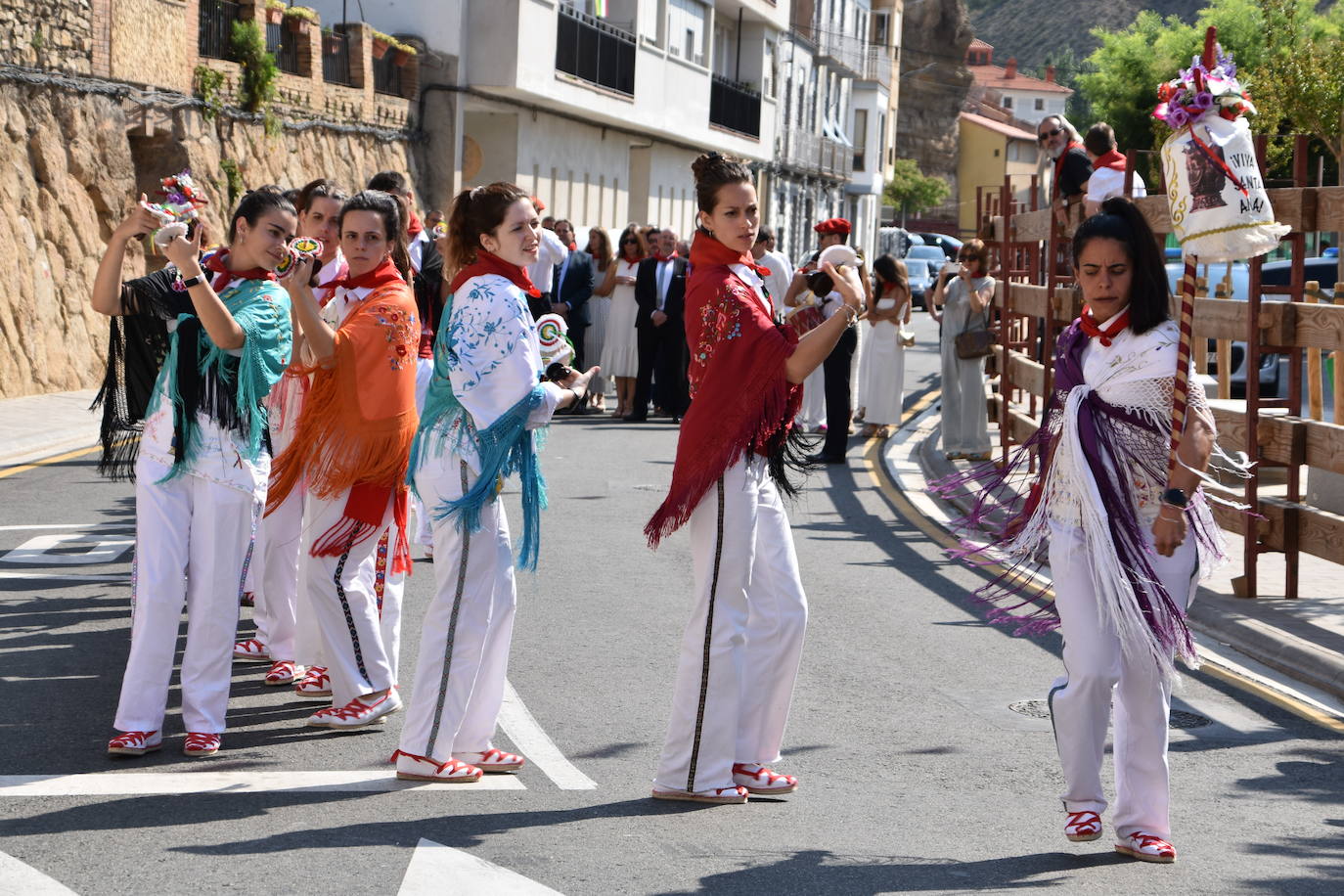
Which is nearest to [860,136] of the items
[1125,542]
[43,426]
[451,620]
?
[43,426]

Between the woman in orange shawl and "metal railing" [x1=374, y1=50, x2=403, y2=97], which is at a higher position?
"metal railing" [x1=374, y1=50, x2=403, y2=97]

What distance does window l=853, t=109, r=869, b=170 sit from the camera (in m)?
72.9

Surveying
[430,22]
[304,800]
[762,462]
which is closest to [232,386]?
[304,800]

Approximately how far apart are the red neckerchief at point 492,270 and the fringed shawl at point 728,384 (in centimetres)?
60

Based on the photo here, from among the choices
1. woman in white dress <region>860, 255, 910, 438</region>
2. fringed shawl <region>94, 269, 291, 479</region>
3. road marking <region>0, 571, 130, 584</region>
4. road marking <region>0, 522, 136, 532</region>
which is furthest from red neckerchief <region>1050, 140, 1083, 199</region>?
fringed shawl <region>94, 269, 291, 479</region>

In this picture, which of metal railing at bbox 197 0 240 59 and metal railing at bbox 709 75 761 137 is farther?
metal railing at bbox 709 75 761 137

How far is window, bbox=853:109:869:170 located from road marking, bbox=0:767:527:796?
6819 centimetres

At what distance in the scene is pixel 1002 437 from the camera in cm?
1569

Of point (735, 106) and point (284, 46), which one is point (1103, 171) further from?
point (735, 106)

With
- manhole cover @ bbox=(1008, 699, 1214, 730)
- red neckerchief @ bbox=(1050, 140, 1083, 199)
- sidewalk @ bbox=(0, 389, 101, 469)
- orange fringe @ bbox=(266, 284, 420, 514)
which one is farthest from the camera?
sidewalk @ bbox=(0, 389, 101, 469)

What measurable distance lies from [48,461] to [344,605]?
854 centimetres

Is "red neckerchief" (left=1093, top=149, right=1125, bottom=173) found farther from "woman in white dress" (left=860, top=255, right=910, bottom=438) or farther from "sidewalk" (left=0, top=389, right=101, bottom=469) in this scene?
"sidewalk" (left=0, top=389, right=101, bottom=469)

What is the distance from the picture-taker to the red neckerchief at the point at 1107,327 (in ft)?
17.8

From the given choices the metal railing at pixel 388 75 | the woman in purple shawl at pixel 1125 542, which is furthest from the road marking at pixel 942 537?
the metal railing at pixel 388 75
